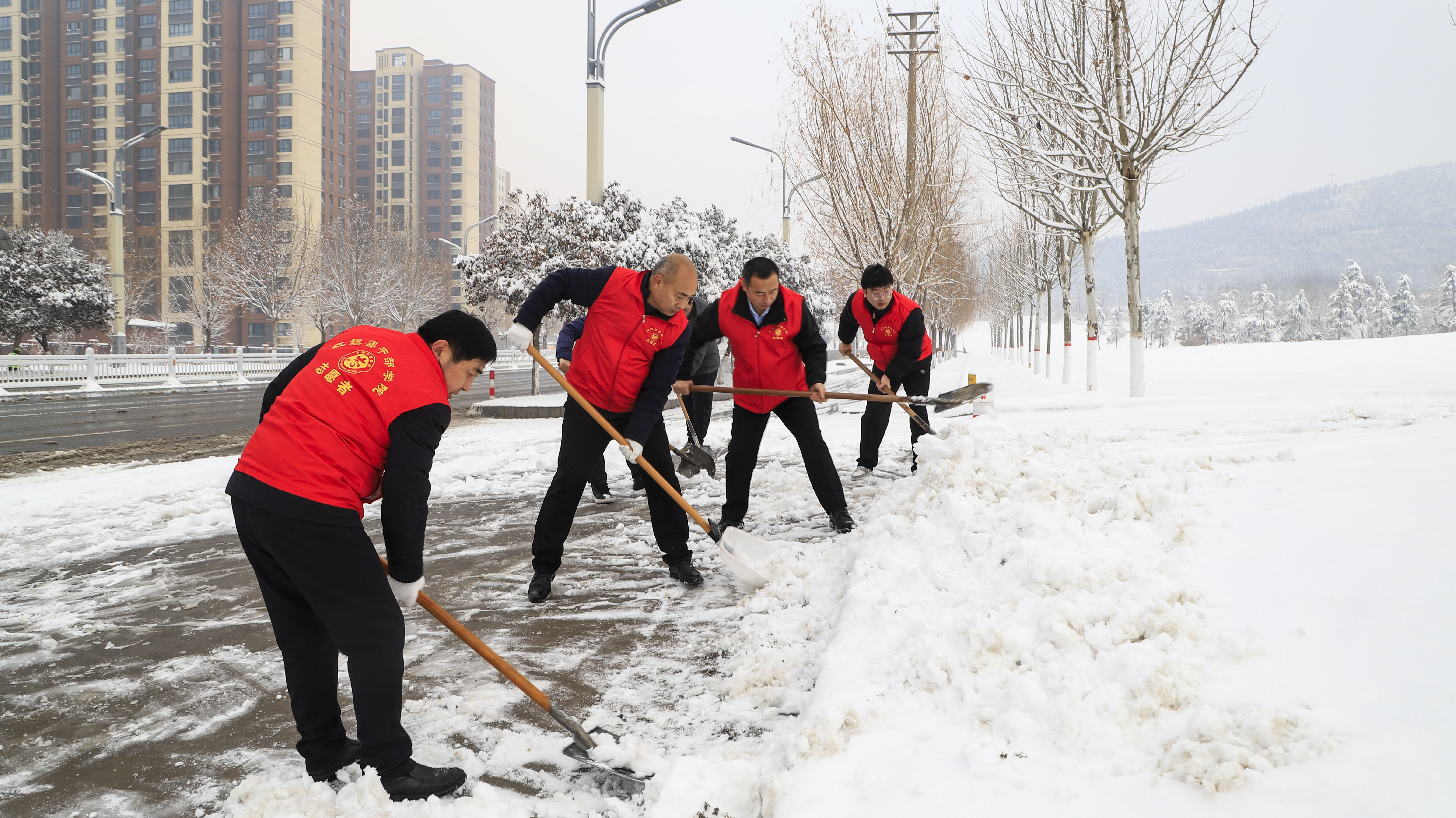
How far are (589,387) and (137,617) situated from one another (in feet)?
7.83

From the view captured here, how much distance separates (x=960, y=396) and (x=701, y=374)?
2.21 metres

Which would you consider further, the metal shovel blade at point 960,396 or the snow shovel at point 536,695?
the metal shovel blade at point 960,396

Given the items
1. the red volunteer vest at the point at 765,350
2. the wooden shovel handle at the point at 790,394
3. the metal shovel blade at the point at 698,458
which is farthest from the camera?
the metal shovel blade at the point at 698,458

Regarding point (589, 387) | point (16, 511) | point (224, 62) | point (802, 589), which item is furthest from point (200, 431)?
point (224, 62)

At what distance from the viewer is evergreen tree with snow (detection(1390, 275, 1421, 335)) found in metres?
64.0

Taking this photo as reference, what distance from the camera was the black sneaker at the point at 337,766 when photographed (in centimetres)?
234

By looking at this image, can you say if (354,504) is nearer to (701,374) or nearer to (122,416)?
(701,374)

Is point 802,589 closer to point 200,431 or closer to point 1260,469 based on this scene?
point 1260,469

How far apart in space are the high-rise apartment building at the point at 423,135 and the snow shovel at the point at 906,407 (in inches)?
3984

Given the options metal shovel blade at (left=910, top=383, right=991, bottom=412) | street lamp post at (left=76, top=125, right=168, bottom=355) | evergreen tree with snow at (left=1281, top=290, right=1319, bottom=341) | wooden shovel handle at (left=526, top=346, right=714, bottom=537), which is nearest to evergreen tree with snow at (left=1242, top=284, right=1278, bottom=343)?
evergreen tree with snow at (left=1281, top=290, right=1319, bottom=341)

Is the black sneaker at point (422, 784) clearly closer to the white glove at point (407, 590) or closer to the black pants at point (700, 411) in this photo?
the white glove at point (407, 590)

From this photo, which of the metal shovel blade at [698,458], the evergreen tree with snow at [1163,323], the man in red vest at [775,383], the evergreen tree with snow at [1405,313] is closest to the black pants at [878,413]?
the metal shovel blade at [698,458]

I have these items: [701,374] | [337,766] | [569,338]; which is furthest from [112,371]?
[337,766]

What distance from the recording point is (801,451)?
5.08 m
